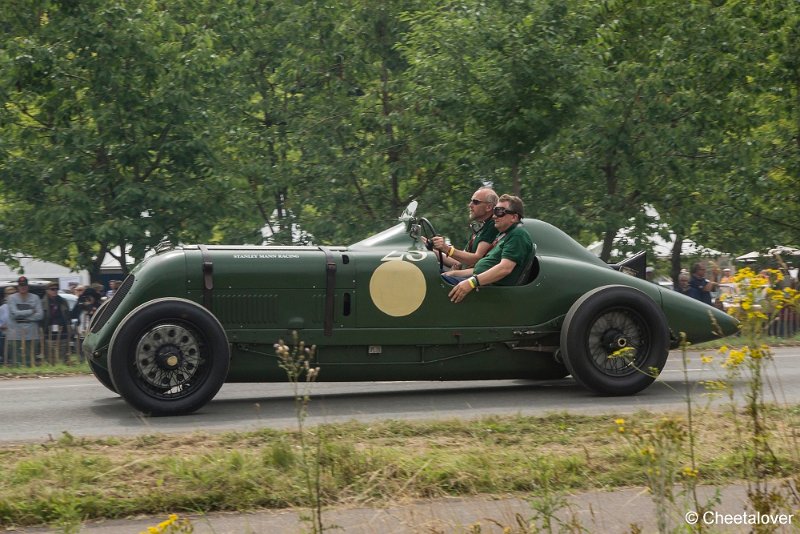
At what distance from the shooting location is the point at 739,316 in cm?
536

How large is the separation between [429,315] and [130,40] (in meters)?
9.71

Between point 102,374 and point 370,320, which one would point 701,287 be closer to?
point 370,320

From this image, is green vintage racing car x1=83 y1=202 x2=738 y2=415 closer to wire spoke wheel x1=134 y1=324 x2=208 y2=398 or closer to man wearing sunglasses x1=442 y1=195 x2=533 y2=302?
wire spoke wheel x1=134 y1=324 x2=208 y2=398

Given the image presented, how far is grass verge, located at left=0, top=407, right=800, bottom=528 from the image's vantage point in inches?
231

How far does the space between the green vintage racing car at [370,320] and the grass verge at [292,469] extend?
158 centimetres

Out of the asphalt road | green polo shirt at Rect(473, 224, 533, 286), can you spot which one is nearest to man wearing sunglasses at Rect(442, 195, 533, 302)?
green polo shirt at Rect(473, 224, 533, 286)

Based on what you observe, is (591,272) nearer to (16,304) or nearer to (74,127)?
(16,304)

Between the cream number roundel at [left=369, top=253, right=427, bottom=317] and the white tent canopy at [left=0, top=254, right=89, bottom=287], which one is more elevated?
the white tent canopy at [left=0, top=254, right=89, bottom=287]

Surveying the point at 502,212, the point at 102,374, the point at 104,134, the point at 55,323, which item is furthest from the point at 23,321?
the point at 502,212

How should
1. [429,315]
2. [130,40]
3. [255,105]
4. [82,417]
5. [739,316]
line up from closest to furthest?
[739,316]
[82,417]
[429,315]
[130,40]
[255,105]

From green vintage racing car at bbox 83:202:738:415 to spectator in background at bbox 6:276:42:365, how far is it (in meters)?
6.30

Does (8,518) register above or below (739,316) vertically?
below

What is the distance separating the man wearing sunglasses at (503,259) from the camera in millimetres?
9797

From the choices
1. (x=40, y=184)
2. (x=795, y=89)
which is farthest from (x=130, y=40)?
(x=795, y=89)
